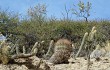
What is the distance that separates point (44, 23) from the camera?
21219mm

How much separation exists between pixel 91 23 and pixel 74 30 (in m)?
1.28

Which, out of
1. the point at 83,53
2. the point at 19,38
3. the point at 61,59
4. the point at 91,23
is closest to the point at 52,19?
the point at 91,23

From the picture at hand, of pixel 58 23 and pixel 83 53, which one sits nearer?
pixel 83 53

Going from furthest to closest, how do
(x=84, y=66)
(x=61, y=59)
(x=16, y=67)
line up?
(x=61, y=59), (x=84, y=66), (x=16, y=67)

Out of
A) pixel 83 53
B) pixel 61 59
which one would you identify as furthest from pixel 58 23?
pixel 61 59

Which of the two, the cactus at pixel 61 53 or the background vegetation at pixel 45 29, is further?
the background vegetation at pixel 45 29

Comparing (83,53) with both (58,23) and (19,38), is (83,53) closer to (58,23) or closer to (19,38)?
(19,38)

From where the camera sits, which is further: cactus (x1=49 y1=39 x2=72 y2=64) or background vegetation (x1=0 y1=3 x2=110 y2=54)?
background vegetation (x1=0 y1=3 x2=110 y2=54)

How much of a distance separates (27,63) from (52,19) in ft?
56.1

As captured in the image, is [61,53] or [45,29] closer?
[61,53]

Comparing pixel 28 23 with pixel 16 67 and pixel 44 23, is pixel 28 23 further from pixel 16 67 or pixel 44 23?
pixel 16 67

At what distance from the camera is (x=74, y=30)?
822 inches

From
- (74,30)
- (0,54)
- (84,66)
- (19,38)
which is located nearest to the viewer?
(0,54)

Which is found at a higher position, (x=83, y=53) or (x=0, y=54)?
(x=0, y=54)
